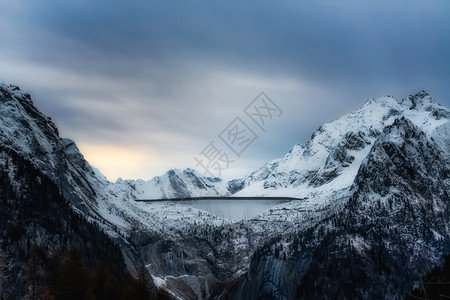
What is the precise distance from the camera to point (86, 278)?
77812mm

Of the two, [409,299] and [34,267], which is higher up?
[409,299]

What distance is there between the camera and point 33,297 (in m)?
76.8

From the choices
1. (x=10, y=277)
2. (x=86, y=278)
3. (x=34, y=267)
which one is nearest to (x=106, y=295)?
(x=86, y=278)

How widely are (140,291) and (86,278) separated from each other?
8.79 m

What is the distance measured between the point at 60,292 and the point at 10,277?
12700 centimetres

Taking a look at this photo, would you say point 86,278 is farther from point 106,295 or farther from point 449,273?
point 449,273

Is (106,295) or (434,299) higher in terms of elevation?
(434,299)

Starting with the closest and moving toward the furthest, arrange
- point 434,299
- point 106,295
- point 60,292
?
point 60,292 < point 106,295 < point 434,299

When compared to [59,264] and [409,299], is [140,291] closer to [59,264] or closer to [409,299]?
[59,264]

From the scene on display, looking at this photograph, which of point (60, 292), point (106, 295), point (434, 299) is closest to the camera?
point (60, 292)

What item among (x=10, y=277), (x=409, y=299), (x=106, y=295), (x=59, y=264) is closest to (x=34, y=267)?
(x=59, y=264)

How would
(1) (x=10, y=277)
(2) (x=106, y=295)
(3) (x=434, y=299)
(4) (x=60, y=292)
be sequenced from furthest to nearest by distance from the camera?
1. (1) (x=10, y=277)
2. (3) (x=434, y=299)
3. (2) (x=106, y=295)
4. (4) (x=60, y=292)

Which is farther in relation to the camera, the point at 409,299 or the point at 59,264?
the point at 409,299

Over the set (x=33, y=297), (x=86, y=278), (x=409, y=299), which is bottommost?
(x=33, y=297)
